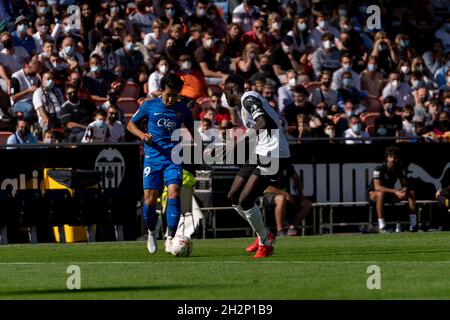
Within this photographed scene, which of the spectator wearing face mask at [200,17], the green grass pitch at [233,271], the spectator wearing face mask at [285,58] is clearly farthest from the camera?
the spectator wearing face mask at [200,17]

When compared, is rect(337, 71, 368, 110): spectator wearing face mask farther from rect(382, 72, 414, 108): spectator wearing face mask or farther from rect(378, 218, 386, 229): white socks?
rect(378, 218, 386, 229): white socks

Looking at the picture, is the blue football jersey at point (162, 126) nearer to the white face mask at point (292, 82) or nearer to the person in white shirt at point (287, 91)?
the person in white shirt at point (287, 91)

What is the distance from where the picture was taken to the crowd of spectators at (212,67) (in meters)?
23.9

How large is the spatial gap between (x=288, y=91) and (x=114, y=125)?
14.3 ft

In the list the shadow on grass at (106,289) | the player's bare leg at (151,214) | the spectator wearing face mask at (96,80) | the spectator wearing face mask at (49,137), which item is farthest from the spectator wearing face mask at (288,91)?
the shadow on grass at (106,289)

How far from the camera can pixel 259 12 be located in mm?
28891

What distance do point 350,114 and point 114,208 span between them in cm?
660

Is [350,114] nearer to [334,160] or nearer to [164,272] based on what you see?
[334,160]

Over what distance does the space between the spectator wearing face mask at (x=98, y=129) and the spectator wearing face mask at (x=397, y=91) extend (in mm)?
7448

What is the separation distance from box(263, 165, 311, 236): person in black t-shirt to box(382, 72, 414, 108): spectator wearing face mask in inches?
234

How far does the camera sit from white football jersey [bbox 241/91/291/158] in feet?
53.8

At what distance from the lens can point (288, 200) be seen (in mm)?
22812
